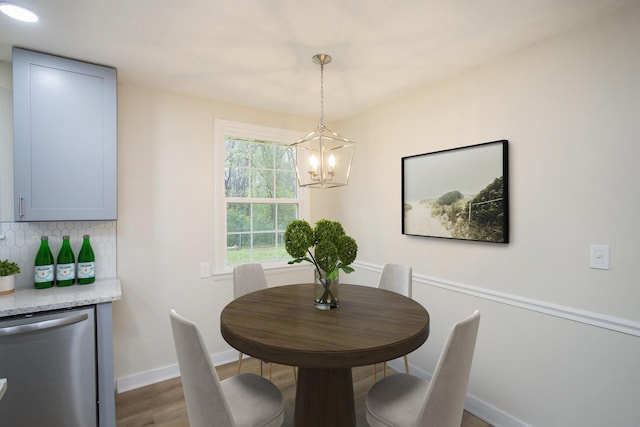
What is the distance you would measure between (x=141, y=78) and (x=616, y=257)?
337 cm

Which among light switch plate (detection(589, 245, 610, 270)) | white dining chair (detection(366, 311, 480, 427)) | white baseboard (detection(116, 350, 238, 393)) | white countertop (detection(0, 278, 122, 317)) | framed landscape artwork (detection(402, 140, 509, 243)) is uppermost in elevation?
framed landscape artwork (detection(402, 140, 509, 243))

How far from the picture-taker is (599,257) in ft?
5.53

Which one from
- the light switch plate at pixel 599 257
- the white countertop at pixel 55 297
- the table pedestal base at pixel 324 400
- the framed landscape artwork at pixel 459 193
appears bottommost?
the table pedestal base at pixel 324 400

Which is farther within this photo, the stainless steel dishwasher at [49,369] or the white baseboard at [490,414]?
the white baseboard at [490,414]

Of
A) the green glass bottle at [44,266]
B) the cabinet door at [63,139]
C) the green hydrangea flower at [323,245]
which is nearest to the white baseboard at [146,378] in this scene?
the green glass bottle at [44,266]

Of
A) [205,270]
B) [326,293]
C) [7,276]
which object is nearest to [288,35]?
[326,293]

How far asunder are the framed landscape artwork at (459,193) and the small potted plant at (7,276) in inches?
114

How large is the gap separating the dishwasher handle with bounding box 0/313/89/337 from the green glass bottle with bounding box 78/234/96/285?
51cm

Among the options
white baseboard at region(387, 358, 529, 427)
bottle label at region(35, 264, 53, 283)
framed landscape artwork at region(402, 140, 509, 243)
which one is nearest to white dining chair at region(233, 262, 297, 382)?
bottle label at region(35, 264, 53, 283)

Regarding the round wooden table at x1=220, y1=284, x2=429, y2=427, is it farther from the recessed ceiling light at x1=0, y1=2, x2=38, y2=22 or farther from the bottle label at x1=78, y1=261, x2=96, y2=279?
the recessed ceiling light at x1=0, y1=2, x2=38, y2=22

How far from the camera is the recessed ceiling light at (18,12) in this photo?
1.57m

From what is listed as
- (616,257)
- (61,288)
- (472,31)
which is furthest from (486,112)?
(61,288)

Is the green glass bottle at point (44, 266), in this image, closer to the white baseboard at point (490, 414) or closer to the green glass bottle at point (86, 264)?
the green glass bottle at point (86, 264)

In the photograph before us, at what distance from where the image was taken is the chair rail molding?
5.26 ft
